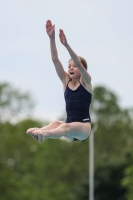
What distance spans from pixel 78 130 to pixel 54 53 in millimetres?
1904

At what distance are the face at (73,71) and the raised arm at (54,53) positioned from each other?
243 millimetres

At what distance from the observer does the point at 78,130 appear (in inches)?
720

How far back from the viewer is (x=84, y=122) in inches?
733

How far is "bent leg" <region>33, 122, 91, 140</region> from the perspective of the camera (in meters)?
17.6

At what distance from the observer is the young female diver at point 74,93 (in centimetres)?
1819

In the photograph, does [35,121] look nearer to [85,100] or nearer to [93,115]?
[93,115]

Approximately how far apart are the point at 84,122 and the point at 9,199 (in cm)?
4795

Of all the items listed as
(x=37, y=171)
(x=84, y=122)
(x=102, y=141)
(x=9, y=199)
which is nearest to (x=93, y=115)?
(x=102, y=141)

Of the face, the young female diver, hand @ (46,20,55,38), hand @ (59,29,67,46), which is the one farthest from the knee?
hand @ (46,20,55,38)

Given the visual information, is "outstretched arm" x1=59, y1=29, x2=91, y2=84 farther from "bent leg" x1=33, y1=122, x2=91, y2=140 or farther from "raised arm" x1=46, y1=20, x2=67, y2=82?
"bent leg" x1=33, y1=122, x2=91, y2=140

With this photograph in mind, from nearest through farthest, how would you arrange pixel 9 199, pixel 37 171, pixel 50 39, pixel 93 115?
pixel 50 39
pixel 9 199
pixel 37 171
pixel 93 115

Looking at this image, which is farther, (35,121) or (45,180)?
(35,121)

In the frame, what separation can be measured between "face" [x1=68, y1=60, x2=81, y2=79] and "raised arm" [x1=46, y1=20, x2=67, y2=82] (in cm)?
24

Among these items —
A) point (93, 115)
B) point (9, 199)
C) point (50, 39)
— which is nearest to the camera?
point (50, 39)
